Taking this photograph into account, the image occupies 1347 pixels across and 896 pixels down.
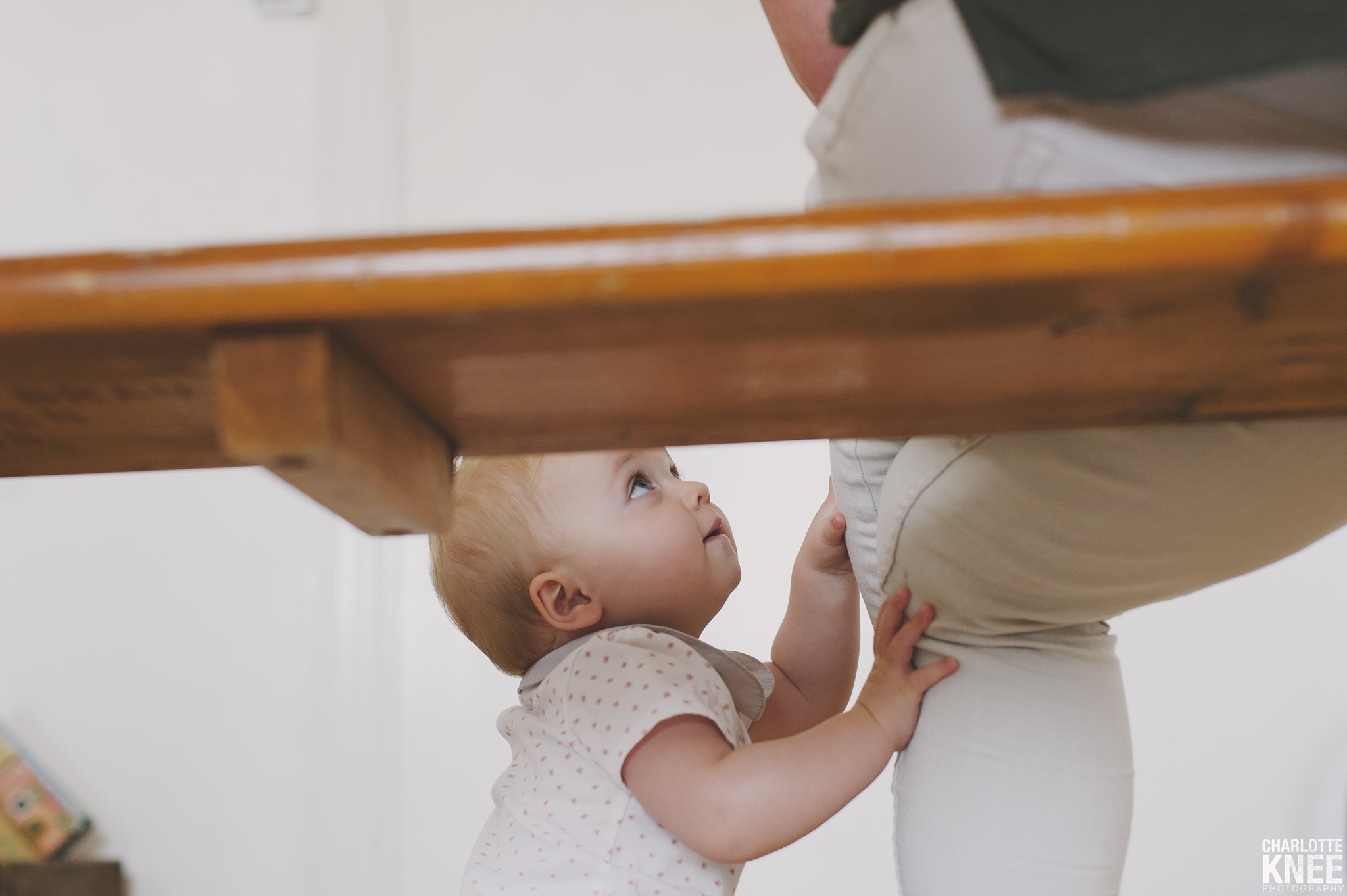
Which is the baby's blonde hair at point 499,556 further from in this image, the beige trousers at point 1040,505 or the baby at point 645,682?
the beige trousers at point 1040,505

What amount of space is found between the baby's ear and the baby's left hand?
0.54 ft


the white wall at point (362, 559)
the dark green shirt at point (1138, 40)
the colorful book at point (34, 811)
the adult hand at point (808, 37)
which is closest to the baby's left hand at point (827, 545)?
the adult hand at point (808, 37)

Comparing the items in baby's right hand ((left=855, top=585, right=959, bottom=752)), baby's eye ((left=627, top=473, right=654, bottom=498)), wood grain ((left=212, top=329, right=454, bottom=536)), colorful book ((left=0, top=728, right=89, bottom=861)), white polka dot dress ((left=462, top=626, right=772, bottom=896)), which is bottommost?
colorful book ((left=0, top=728, right=89, bottom=861))

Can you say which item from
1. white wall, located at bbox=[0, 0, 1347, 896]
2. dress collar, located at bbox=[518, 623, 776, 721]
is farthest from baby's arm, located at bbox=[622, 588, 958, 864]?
white wall, located at bbox=[0, 0, 1347, 896]

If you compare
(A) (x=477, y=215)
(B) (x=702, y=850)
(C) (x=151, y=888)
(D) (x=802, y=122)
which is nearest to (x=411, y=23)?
(A) (x=477, y=215)

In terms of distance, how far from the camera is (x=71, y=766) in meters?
1.42

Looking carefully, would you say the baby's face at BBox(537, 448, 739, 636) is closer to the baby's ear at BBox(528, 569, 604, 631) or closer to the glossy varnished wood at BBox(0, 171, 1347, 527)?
the baby's ear at BBox(528, 569, 604, 631)

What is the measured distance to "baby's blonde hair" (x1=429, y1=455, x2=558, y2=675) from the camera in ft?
2.69

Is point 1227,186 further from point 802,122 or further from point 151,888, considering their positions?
point 151,888

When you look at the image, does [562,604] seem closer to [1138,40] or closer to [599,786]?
[599,786]

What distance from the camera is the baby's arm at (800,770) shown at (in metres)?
0.61

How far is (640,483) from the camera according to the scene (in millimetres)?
857

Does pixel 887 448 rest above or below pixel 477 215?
below

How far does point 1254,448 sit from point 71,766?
1.47 metres
